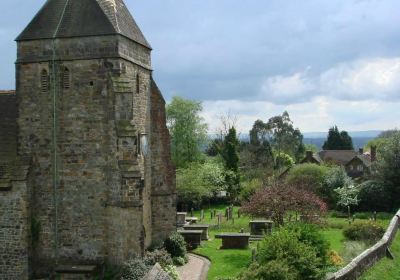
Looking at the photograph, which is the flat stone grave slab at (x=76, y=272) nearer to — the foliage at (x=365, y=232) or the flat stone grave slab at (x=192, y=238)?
the flat stone grave slab at (x=192, y=238)

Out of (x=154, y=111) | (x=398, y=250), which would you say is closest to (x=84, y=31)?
(x=154, y=111)

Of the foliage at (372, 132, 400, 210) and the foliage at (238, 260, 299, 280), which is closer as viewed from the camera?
the foliage at (238, 260, 299, 280)

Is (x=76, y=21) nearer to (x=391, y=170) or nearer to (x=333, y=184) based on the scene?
(x=333, y=184)

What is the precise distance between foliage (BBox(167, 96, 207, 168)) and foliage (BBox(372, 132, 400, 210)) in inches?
852

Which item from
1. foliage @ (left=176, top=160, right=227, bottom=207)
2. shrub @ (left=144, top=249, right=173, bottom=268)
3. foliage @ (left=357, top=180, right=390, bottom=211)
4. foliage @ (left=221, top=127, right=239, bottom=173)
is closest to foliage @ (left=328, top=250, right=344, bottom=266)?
shrub @ (left=144, top=249, right=173, bottom=268)

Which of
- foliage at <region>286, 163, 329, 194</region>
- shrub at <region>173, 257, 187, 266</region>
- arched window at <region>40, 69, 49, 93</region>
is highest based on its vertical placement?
arched window at <region>40, 69, 49, 93</region>

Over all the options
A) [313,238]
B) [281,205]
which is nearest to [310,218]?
[281,205]

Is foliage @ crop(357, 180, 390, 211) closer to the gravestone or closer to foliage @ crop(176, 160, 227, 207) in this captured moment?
foliage @ crop(176, 160, 227, 207)

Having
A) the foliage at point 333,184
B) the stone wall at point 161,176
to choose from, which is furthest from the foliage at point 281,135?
the stone wall at point 161,176

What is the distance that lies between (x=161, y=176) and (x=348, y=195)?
86.9ft

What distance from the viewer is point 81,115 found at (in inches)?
824

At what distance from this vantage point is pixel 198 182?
169 feet

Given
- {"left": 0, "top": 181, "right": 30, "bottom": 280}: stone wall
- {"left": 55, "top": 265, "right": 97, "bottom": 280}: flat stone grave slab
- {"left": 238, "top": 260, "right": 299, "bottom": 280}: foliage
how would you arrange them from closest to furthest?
1. {"left": 238, "top": 260, "right": 299, "bottom": 280}: foliage
2. {"left": 55, "top": 265, "right": 97, "bottom": 280}: flat stone grave slab
3. {"left": 0, "top": 181, "right": 30, "bottom": 280}: stone wall

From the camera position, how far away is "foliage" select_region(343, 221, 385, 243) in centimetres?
2991
